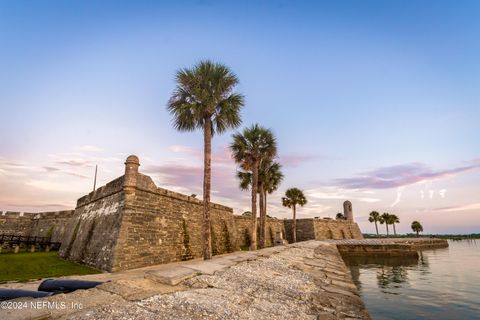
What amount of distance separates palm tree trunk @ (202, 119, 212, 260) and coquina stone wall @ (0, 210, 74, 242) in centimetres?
2160

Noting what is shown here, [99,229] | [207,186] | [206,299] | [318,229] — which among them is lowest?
[206,299]

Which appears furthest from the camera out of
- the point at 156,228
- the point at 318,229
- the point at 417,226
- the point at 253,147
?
the point at 417,226

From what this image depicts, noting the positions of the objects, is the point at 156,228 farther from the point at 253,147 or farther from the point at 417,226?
the point at 417,226

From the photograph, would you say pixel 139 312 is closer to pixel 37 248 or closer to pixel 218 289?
pixel 218 289

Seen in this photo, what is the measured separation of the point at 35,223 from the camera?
33.7 meters

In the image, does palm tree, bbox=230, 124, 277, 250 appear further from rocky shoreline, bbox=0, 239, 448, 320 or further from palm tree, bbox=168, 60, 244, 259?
rocky shoreline, bbox=0, 239, 448, 320

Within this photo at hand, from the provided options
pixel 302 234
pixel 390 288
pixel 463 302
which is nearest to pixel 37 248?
pixel 390 288

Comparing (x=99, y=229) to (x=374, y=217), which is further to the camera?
(x=374, y=217)

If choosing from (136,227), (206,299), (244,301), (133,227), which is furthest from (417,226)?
(206,299)

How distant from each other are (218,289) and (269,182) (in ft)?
77.4

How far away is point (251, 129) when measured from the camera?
24156 mm

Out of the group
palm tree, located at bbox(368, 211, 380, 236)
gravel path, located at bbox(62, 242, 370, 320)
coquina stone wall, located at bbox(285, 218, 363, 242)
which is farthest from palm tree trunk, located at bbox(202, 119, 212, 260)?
palm tree, located at bbox(368, 211, 380, 236)

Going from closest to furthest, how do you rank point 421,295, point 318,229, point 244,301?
point 244,301 < point 421,295 < point 318,229

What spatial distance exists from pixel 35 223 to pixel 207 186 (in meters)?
31.2
